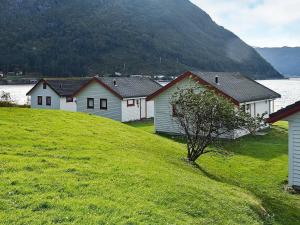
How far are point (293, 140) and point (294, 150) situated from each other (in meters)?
0.44

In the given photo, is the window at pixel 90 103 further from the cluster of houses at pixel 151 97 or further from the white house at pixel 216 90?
the white house at pixel 216 90

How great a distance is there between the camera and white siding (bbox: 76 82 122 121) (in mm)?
42156

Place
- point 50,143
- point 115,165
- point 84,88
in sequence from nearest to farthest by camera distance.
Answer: point 115,165 < point 50,143 < point 84,88

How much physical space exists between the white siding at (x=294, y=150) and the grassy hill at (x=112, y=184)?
31.5 inches

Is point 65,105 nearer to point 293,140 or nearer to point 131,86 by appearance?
point 131,86

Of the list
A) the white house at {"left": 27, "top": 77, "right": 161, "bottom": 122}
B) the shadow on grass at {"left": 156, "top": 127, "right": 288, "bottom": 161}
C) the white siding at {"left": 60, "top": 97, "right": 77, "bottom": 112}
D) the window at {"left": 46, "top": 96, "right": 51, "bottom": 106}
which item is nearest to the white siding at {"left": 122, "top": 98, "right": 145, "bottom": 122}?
the white house at {"left": 27, "top": 77, "right": 161, "bottom": 122}

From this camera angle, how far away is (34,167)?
12.5 metres

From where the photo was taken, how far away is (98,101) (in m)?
43.6

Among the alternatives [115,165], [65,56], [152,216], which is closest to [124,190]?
[152,216]

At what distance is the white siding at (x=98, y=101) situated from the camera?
4216 cm

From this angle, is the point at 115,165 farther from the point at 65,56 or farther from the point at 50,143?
the point at 65,56

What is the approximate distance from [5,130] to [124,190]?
8.25 m

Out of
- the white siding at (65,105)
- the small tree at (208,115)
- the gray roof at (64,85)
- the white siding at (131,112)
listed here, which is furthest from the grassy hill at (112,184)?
the gray roof at (64,85)

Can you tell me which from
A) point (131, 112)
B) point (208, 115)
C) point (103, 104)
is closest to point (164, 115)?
point (131, 112)
